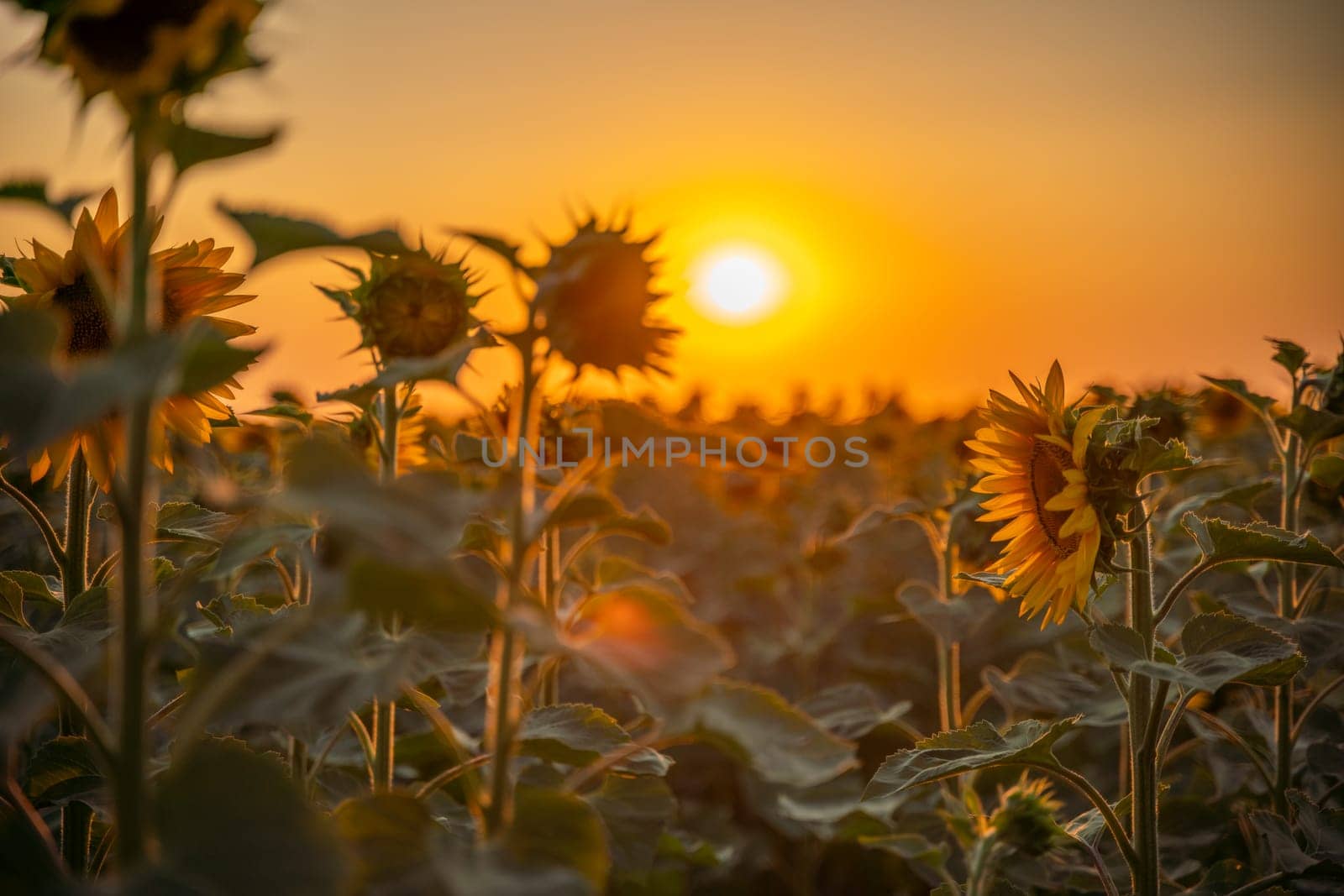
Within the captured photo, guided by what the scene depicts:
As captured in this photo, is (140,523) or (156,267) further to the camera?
(156,267)

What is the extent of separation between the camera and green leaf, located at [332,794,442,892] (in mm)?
768

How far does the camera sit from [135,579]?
0.80 meters

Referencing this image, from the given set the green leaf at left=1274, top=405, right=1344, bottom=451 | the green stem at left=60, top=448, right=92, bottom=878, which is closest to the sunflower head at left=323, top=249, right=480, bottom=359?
the green stem at left=60, top=448, right=92, bottom=878

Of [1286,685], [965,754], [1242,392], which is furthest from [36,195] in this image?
[1286,685]

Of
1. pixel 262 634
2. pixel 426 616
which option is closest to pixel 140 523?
pixel 262 634

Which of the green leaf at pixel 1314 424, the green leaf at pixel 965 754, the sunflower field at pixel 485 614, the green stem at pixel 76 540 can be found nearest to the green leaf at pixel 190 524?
the sunflower field at pixel 485 614

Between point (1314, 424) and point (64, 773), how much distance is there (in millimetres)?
2273

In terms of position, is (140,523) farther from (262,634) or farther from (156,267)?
(156,267)

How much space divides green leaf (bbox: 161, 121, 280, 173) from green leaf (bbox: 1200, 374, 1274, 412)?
1835 mm

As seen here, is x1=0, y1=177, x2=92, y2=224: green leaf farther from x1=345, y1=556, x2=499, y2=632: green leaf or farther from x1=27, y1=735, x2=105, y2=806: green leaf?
x1=27, y1=735, x2=105, y2=806: green leaf

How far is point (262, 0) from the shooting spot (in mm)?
845

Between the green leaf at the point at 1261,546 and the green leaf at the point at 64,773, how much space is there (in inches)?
64.2

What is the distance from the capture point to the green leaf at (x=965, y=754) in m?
1.35

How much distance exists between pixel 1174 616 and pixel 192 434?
8.86 ft
